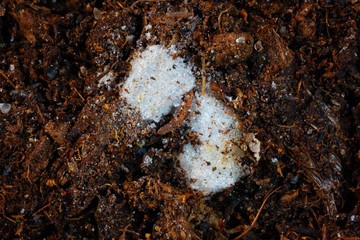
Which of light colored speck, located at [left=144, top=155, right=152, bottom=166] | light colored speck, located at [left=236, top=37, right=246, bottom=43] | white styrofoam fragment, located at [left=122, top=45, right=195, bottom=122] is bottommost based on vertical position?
light colored speck, located at [left=144, top=155, right=152, bottom=166]

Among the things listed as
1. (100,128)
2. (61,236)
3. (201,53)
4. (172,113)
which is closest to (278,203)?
(172,113)

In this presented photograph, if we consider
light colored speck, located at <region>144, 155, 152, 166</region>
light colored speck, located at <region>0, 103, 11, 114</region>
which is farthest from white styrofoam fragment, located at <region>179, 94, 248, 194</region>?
→ light colored speck, located at <region>0, 103, 11, 114</region>

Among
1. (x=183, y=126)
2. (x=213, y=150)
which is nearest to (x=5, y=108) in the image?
(x=183, y=126)

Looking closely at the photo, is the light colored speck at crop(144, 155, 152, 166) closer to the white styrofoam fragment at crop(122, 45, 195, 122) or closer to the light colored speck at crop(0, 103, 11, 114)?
the white styrofoam fragment at crop(122, 45, 195, 122)

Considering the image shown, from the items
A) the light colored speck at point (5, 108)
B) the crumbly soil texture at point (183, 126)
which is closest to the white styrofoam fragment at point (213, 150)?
the crumbly soil texture at point (183, 126)

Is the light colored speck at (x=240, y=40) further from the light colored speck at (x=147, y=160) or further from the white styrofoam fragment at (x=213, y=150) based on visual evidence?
the light colored speck at (x=147, y=160)

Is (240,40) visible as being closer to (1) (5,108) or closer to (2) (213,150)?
(2) (213,150)
